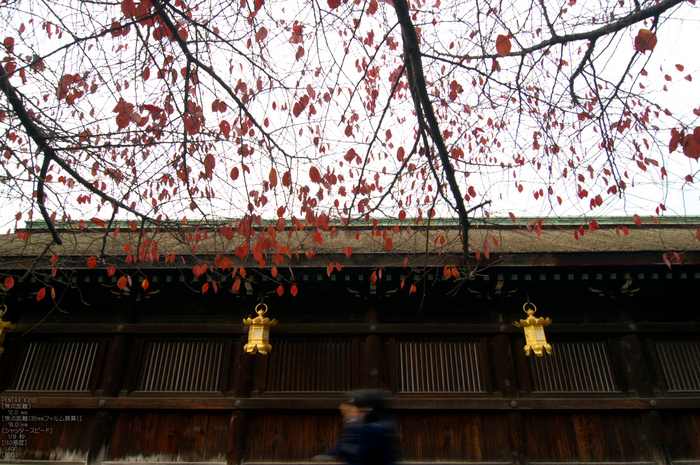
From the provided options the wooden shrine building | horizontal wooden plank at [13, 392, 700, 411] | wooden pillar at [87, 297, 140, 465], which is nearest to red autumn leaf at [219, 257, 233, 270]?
the wooden shrine building

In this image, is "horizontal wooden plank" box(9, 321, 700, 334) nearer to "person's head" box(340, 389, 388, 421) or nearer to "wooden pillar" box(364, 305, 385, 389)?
"wooden pillar" box(364, 305, 385, 389)

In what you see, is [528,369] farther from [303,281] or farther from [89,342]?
[89,342]

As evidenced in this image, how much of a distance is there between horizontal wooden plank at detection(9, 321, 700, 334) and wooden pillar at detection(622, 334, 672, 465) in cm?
23

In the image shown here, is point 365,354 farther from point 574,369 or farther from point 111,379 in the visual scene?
point 111,379

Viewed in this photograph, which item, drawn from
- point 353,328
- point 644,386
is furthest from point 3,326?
point 644,386

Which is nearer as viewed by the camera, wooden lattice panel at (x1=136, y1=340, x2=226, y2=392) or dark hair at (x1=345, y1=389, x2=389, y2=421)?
dark hair at (x1=345, y1=389, x2=389, y2=421)

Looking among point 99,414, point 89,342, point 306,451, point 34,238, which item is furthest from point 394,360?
point 34,238

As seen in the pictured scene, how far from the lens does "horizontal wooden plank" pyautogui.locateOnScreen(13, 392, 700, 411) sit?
5320 millimetres

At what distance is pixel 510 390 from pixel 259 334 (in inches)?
147

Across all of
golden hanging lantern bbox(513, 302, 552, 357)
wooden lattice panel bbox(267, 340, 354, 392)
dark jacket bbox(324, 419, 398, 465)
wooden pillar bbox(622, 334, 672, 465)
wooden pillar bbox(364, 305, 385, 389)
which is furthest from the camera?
wooden lattice panel bbox(267, 340, 354, 392)

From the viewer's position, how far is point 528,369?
565cm

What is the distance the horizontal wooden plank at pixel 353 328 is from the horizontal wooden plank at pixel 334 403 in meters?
0.95

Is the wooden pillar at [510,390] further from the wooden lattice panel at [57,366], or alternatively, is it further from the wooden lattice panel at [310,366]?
the wooden lattice panel at [57,366]

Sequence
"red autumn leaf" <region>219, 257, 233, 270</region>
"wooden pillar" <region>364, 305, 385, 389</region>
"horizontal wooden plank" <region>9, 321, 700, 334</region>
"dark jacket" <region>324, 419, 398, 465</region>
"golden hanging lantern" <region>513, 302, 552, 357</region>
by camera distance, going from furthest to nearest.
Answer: "horizontal wooden plank" <region>9, 321, 700, 334</region>
"wooden pillar" <region>364, 305, 385, 389</region>
"golden hanging lantern" <region>513, 302, 552, 357</region>
"red autumn leaf" <region>219, 257, 233, 270</region>
"dark jacket" <region>324, 419, 398, 465</region>
